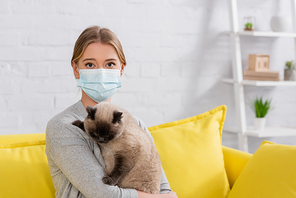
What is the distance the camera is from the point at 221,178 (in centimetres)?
165

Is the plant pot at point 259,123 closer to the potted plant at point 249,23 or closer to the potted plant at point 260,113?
the potted plant at point 260,113

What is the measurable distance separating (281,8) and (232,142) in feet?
4.01

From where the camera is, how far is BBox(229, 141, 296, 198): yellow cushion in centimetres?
134

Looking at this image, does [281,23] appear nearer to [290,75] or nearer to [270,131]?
[290,75]

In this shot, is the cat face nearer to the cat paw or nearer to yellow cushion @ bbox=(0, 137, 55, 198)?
the cat paw

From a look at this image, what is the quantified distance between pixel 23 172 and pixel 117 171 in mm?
486

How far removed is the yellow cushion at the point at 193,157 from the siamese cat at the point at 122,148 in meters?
0.37

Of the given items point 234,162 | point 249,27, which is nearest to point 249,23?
point 249,27

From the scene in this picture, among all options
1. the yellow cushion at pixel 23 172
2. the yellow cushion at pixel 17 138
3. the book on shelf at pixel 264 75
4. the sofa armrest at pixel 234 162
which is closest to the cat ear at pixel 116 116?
the yellow cushion at pixel 23 172

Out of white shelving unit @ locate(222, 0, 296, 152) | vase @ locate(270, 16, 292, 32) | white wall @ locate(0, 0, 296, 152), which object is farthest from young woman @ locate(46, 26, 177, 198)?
vase @ locate(270, 16, 292, 32)

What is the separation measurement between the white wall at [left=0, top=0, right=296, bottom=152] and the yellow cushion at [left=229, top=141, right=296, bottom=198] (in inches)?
38.6

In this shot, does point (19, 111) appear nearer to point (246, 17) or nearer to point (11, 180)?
point (11, 180)

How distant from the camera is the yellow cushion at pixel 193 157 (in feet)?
5.19

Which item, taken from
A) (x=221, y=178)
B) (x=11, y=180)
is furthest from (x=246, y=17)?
(x=11, y=180)
